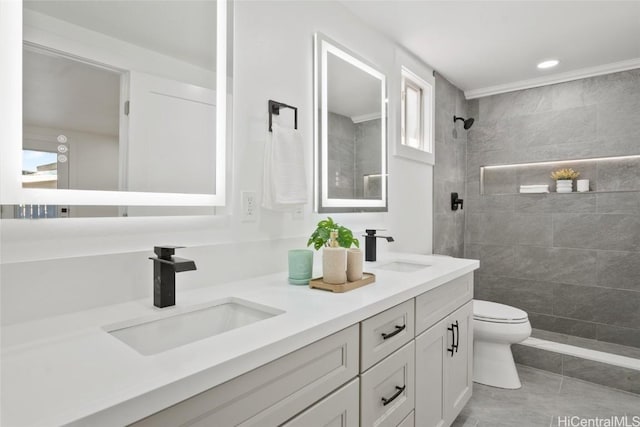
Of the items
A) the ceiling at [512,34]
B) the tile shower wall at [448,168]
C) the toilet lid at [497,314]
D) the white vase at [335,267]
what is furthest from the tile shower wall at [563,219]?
the white vase at [335,267]

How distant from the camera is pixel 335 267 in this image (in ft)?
4.18

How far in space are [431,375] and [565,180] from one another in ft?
8.01

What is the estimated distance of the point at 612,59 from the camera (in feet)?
9.11

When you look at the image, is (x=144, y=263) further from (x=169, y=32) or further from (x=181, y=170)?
(x=169, y=32)

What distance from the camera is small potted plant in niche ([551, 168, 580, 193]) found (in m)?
3.04

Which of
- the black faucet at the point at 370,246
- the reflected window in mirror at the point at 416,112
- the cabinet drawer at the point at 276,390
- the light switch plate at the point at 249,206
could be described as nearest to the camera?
the cabinet drawer at the point at 276,390

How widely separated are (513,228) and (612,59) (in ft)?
5.00

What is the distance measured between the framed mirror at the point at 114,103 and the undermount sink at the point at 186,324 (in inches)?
14.0

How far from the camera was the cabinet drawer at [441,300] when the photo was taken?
4.67 feet

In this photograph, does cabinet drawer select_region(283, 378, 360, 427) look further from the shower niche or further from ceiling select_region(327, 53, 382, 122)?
the shower niche

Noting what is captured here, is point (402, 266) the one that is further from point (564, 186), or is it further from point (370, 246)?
point (564, 186)

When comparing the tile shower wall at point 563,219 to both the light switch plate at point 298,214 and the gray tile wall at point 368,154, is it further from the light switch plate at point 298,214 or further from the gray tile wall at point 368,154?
the light switch plate at point 298,214

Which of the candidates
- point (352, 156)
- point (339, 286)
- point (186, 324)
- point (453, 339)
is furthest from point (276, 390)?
point (352, 156)

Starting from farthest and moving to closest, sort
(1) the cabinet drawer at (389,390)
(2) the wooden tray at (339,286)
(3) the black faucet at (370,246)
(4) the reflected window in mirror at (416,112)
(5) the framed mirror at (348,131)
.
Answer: (4) the reflected window in mirror at (416,112)
(3) the black faucet at (370,246)
(5) the framed mirror at (348,131)
(2) the wooden tray at (339,286)
(1) the cabinet drawer at (389,390)
